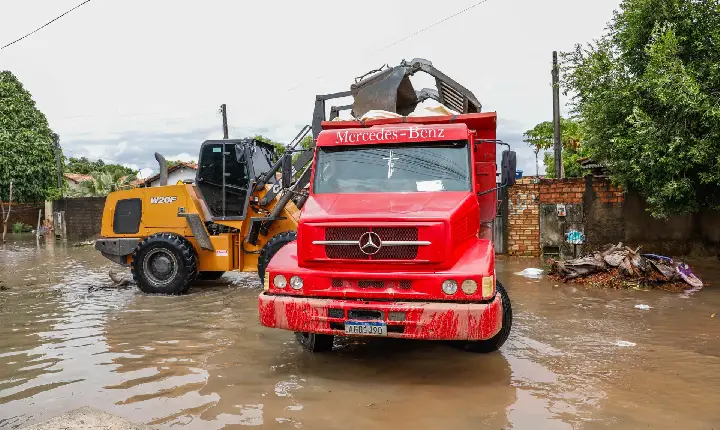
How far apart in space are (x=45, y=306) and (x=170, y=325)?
284 centimetres

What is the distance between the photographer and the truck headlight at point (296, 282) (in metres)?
4.98

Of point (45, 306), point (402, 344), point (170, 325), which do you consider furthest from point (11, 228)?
point (402, 344)

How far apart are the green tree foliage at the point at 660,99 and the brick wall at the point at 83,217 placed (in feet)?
75.2

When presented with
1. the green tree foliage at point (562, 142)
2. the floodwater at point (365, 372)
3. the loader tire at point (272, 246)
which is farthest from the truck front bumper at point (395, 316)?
the green tree foliage at point (562, 142)

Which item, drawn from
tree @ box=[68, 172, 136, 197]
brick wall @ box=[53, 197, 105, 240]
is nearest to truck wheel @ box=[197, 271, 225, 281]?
brick wall @ box=[53, 197, 105, 240]

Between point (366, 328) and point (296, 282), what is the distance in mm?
768

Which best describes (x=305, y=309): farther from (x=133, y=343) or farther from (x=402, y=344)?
(x=133, y=343)

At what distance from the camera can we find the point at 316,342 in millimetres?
5758

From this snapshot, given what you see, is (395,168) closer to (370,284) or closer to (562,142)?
(370,284)

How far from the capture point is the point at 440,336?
4.57 m

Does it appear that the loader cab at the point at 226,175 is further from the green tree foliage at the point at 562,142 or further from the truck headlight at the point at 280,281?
the green tree foliage at the point at 562,142

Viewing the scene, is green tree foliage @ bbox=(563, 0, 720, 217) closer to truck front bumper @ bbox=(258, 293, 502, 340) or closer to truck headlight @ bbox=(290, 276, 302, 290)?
truck front bumper @ bbox=(258, 293, 502, 340)

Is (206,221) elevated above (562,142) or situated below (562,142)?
below

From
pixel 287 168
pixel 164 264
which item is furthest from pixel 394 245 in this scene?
pixel 164 264
